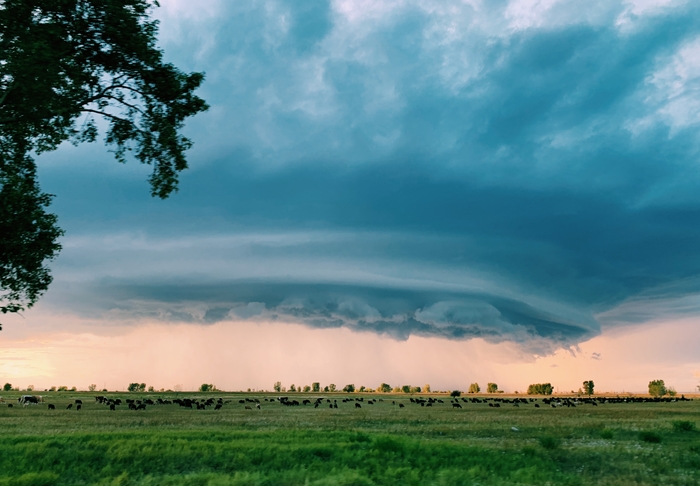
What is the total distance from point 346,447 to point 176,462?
7666 millimetres

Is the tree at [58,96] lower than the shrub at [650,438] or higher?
higher

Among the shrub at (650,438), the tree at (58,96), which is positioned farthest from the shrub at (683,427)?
the tree at (58,96)

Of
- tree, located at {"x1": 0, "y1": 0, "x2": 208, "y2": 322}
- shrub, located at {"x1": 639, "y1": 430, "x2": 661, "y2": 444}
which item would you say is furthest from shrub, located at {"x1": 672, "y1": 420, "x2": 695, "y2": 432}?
tree, located at {"x1": 0, "y1": 0, "x2": 208, "y2": 322}

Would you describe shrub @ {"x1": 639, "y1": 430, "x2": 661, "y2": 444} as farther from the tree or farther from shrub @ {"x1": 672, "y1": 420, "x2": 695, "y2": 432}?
the tree

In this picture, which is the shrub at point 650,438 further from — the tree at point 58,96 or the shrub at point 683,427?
the tree at point 58,96

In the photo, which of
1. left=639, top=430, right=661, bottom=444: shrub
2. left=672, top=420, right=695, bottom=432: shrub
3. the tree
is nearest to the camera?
the tree

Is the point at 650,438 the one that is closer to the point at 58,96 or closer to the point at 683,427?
the point at 683,427

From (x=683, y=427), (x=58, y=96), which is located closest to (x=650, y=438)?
(x=683, y=427)

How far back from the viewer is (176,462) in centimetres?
1966

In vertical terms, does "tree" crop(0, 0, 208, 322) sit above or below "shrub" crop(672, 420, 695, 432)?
above

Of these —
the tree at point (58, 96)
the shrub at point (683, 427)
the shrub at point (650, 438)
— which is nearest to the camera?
the tree at point (58, 96)

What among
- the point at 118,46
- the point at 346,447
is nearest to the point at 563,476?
the point at 346,447

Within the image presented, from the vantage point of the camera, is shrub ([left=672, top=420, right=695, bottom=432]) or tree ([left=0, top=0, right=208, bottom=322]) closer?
tree ([left=0, top=0, right=208, bottom=322])

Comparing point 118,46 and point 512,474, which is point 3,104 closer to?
point 118,46
